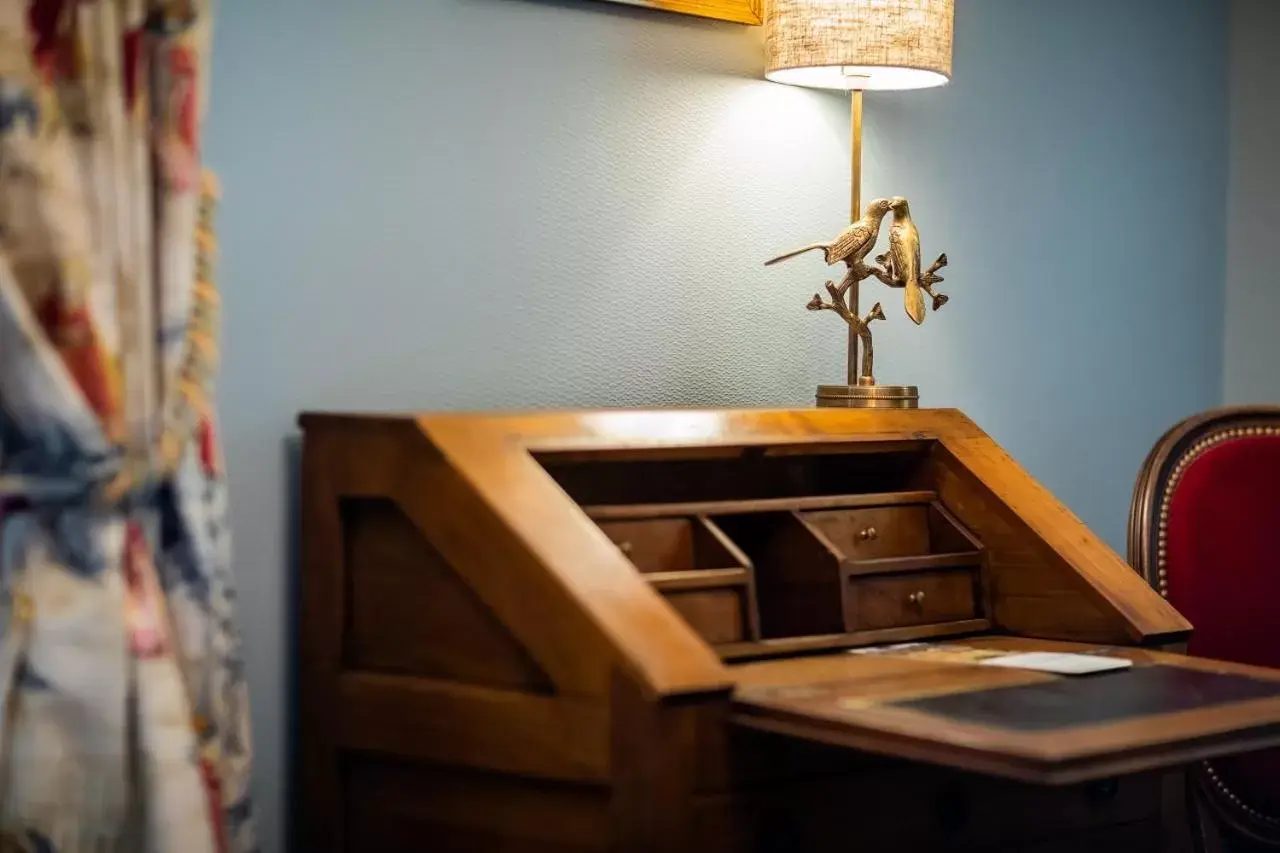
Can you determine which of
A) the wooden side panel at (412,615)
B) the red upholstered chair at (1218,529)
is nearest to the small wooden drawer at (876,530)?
the red upholstered chair at (1218,529)

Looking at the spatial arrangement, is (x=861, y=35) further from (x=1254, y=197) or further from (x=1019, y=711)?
(x=1254, y=197)

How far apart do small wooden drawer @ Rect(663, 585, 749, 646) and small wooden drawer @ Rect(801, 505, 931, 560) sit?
20 cm

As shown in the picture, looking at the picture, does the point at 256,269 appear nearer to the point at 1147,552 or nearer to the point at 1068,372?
the point at 1147,552

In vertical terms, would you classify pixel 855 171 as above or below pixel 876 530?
above

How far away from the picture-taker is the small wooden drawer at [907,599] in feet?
7.25

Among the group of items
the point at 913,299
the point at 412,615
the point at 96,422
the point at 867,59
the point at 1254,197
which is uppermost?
the point at 867,59

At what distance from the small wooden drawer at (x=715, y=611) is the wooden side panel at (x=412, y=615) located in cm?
23

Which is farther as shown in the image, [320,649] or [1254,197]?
[1254,197]

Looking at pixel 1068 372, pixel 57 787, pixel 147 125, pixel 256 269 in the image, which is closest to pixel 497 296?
pixel 256 269

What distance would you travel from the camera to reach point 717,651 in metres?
2.06

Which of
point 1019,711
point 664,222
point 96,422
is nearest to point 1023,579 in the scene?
point 1019,711

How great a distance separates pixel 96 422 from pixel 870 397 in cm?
125

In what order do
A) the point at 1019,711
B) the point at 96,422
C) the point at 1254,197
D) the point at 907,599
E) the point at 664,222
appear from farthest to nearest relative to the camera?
the point at 1254,197 < the point at 664,222 < the point at 907,599 < the point at 1019,711 < the point at 96,422

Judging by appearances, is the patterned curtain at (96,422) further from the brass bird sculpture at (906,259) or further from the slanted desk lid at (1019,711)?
the brass bird sculpture at (906,259)
